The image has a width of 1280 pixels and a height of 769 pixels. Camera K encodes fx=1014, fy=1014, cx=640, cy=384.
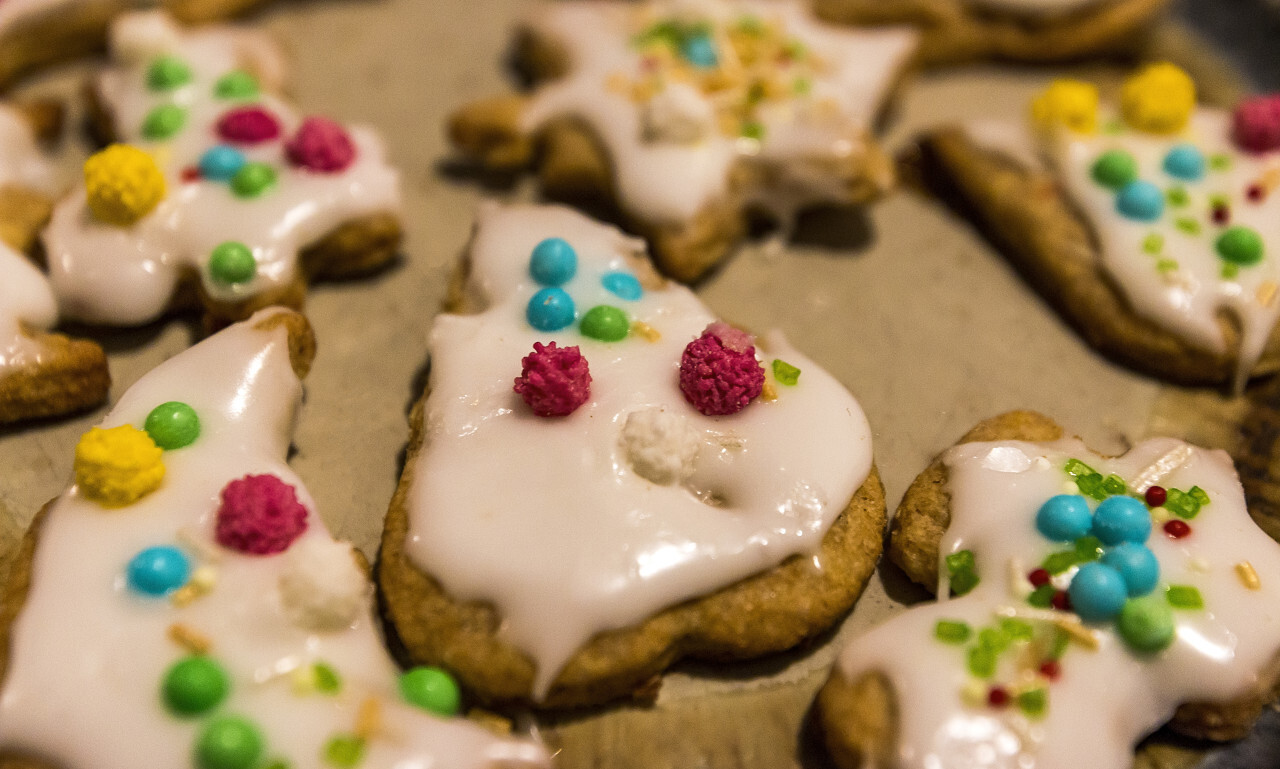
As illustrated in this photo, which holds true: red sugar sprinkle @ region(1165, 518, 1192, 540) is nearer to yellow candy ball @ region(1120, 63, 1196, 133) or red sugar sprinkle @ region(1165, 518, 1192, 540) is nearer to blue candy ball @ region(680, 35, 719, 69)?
yellow candy ball @ region(1120, 63, 1196, 133)

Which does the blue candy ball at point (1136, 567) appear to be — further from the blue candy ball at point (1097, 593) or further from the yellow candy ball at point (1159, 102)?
the yellow candy ball at point (1159, 102)

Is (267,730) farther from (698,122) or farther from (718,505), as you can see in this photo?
(698,122)

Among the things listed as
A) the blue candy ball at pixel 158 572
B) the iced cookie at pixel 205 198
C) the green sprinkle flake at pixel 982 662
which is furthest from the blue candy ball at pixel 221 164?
the green sprinkle flake at pixel 982 662

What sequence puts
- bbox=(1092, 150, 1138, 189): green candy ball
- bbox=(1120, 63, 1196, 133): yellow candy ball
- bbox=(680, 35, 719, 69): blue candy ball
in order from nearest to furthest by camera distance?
1. bbox=(1092, 150, 1138, 189): green candy ball
2. bbox=(1120, 63, 1196, 133): yellow candy ball
3. bbox=(680, 35, 719, 69): blue candy ball

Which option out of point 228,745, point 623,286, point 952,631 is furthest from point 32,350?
point 952,631

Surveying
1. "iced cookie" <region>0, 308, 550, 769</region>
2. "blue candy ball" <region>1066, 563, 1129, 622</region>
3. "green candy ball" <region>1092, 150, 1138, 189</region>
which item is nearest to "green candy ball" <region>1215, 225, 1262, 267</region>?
"green candy ball" <region>1092, 150, 1138, 189</region>
